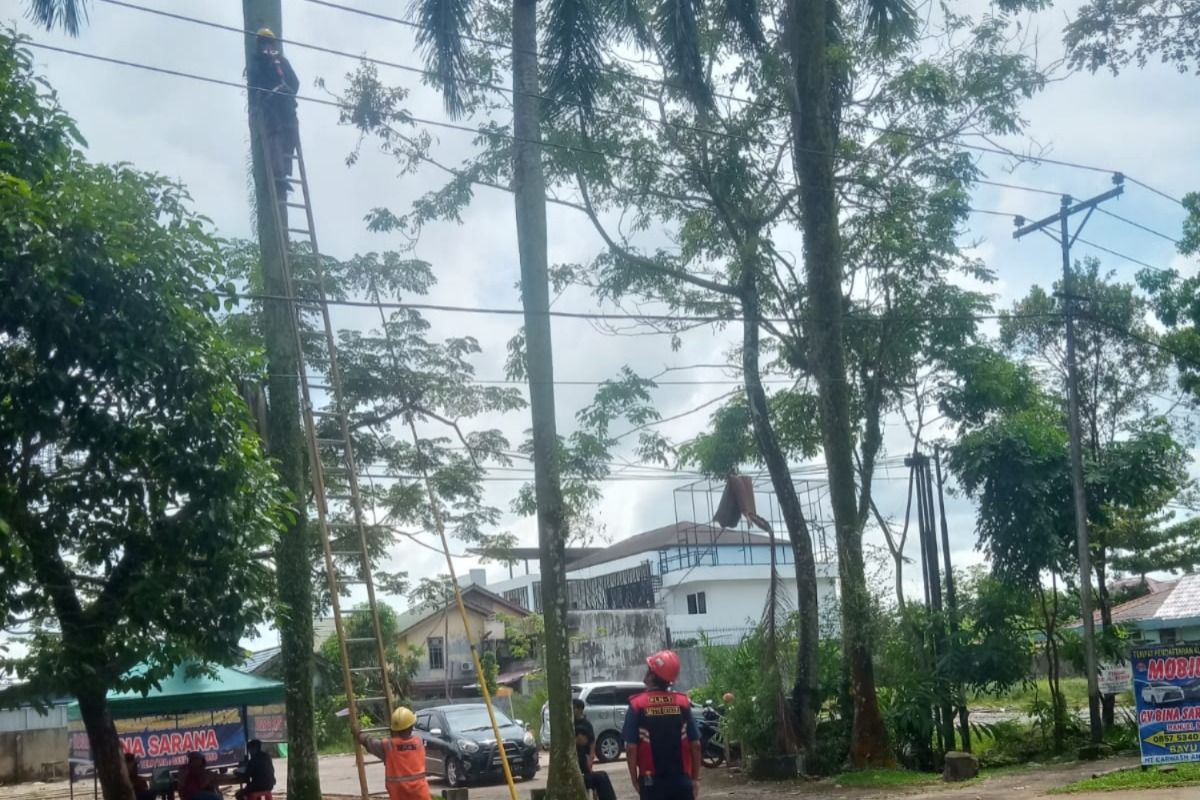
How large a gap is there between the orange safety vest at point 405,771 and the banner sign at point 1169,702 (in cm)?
1048

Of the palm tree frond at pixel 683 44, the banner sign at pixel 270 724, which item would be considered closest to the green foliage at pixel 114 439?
the palm tree frond at pixel 683 44

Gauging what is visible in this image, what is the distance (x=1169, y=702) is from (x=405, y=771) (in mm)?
10974

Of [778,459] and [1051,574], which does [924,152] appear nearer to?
[778,459]

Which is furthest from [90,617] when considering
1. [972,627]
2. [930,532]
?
[972,627]

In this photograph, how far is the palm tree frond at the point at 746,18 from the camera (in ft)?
62.2

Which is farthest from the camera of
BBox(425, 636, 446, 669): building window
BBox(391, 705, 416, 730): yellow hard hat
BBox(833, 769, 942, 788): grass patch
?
BBox(425, 636, 446, 669): building window

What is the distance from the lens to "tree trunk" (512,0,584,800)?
14.5 meters

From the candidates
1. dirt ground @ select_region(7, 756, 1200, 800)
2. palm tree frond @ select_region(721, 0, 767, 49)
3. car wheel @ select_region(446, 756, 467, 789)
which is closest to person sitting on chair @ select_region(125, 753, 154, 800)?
dirt ground @ select_region(7, 756, 1200, 800)

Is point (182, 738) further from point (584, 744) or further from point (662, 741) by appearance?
point (662, 741)

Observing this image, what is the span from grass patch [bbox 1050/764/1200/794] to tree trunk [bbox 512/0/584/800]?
6730 mm

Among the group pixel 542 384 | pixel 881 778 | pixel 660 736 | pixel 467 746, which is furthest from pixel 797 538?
pixel 660 736

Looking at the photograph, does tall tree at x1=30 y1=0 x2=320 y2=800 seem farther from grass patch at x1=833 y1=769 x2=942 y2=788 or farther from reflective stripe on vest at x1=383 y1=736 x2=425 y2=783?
grass patch at x1=833 y1=769 x2=942 y2=788

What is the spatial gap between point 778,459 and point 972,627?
483 cm

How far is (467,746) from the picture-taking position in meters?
25.4
